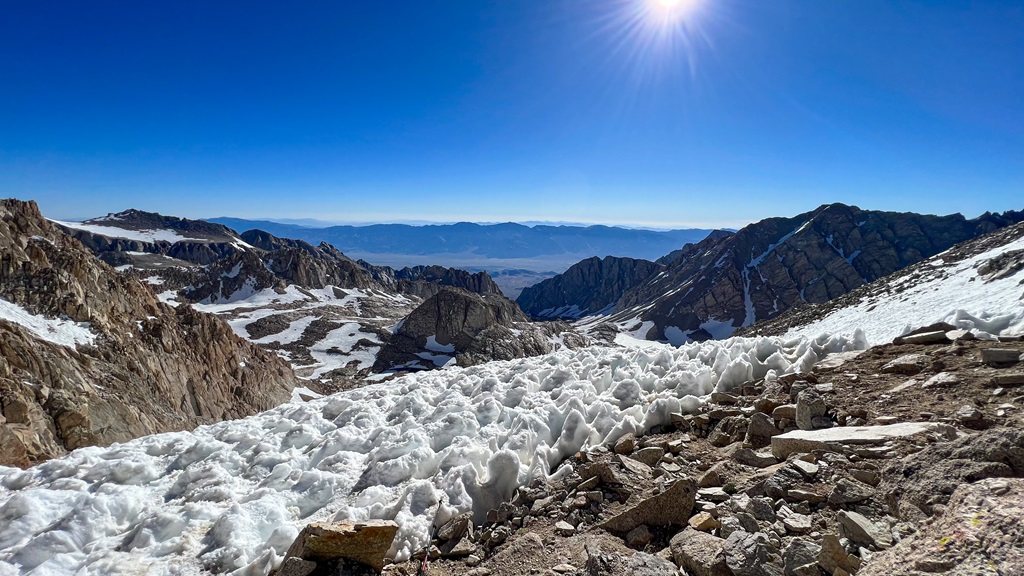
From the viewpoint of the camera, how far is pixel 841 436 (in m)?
6.05

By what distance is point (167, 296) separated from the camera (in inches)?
5064

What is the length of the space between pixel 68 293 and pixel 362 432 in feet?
127

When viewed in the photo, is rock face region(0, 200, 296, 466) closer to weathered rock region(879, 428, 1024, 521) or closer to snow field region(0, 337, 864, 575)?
snow field region(0, 337, 864, 575)

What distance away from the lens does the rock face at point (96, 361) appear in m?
22.1

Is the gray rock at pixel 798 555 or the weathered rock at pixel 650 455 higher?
the gray rock at pixel 798 555

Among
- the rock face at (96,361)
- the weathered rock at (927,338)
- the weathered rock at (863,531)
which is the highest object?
the weathered rock at (927,338)

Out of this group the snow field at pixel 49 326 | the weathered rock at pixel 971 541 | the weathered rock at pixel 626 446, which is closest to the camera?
the weathered rock at pixel 971 541

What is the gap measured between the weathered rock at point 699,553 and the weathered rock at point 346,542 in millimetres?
3447

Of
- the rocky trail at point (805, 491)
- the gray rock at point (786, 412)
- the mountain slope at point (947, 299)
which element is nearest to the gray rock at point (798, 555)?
the rocky trail at point (805, 491)

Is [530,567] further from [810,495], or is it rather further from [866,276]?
[866,276]

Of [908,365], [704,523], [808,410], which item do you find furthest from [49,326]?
[908,365]

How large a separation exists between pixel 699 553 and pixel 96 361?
40.8m

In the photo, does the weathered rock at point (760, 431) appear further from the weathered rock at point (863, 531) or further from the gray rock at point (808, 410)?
the weathered rock at point (863, 531)

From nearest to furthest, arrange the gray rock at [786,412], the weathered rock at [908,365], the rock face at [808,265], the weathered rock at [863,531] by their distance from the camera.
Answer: the weathered rock at [863,531], the gray rock at [786,412], the weathered rock at [908,365], the rock face at [808,265]
